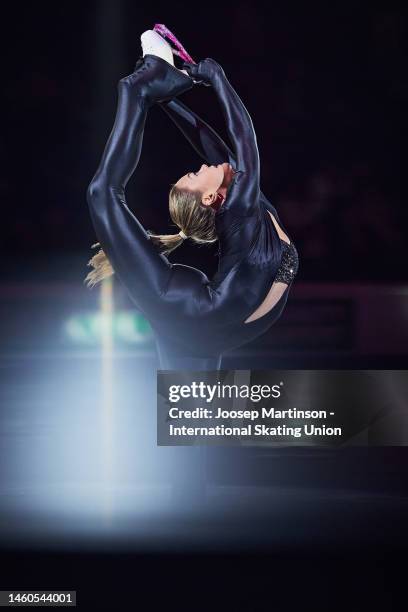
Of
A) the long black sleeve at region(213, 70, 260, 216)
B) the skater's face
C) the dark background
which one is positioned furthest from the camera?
the dark background

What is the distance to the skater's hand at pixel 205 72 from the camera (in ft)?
10.2

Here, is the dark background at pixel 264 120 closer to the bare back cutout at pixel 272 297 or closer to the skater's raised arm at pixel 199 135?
the skater's raised arm at pixel 199 135

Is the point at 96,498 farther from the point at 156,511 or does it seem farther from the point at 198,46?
the point at 198,46

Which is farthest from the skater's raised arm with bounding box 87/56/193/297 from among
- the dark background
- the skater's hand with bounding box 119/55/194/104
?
the dark background

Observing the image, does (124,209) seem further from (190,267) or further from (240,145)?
(240,145)

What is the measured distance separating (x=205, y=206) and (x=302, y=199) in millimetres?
2927

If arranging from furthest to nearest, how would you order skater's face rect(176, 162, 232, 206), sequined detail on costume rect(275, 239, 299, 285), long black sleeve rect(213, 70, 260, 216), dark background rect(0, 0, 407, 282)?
1. dark background rect(0, 0, 407, 282)
2. sequined detail on costume rect(275, 239, 299, 285)
3. skater's face rect(176, 162, 232, 206)
4. long black sleeve rect(213, 70, 260, 216)

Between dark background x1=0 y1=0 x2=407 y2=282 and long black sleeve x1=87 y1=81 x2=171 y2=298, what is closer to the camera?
long black sleeve x1=87 y1=81 x2=171 y2=298

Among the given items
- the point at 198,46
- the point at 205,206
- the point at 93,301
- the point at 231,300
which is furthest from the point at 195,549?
the point at 198,46

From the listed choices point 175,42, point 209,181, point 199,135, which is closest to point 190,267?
point 209,181

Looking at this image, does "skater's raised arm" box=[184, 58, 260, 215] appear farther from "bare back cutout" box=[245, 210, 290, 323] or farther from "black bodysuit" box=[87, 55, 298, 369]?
"bare back cutout" box=[245, 210, 290, 323]

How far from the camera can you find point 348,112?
6004 millimetres

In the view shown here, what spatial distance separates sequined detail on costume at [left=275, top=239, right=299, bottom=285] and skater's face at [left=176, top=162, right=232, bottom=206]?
0.93 ft

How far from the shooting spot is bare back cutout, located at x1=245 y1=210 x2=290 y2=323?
130 inches
